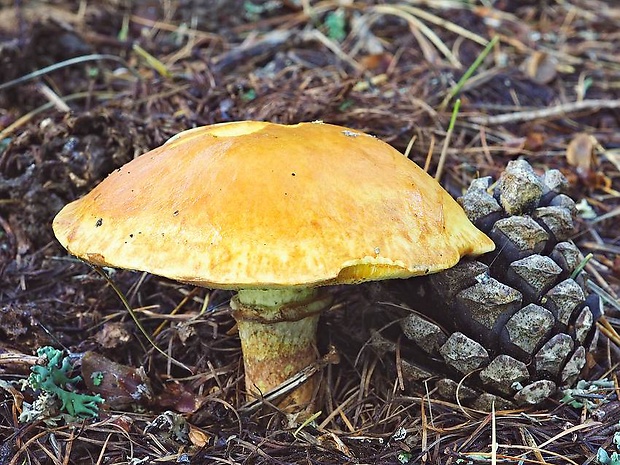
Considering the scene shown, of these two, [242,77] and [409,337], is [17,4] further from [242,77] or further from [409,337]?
[409,337]

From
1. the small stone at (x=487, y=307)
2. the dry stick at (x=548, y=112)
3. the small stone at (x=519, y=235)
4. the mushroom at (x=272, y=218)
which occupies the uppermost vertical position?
the mushroom at (x=272, y=218)

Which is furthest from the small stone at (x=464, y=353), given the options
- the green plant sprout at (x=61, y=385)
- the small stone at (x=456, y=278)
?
the green plant sprout at (x=61, y=385)

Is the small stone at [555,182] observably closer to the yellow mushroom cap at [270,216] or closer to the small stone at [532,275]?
the small stone at [532,275]

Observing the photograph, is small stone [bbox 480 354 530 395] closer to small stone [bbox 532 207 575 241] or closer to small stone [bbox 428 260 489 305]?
small stone [bbox 428 260 489 305]

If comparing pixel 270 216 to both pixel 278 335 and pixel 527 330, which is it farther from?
pixel 527 330

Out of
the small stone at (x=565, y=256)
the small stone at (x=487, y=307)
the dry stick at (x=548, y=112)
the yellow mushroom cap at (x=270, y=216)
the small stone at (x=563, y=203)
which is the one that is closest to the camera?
the yellow mushroom cap at (x=270, y=216)

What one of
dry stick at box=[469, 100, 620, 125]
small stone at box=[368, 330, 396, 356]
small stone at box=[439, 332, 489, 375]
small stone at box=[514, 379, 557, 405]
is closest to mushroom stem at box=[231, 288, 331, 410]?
small stone at box=[368, 330, 396, 356]

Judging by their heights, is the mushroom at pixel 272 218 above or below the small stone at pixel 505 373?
above
